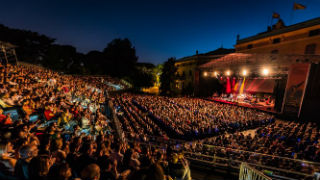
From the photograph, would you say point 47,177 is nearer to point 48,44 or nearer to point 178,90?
point 178,90

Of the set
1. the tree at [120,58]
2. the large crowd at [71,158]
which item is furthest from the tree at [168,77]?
the large crowd at [71,158]

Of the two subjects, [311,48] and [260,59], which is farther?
[311,48]

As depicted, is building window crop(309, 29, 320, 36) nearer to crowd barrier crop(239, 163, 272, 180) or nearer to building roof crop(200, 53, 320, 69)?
building roof crop(200, 53, 320, 69)

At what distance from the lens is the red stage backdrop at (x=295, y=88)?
11.2 meters

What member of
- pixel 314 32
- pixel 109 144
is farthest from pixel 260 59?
pixel 109 144

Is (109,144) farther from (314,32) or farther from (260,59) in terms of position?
(314,32)

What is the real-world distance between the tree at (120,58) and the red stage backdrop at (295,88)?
31663 millimetres

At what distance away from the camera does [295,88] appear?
38.2ft

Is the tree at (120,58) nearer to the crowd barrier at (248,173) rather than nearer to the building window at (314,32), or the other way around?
the building window at (314,32)

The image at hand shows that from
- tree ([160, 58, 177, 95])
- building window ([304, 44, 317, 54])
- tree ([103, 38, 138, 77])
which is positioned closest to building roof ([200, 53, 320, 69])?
building window ([304, 44, 317, 54])

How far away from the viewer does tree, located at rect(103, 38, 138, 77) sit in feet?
120

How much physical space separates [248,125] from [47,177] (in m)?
13.4

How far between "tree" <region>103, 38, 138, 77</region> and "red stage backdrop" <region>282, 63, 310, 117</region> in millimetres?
31663

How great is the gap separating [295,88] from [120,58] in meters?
34.5
